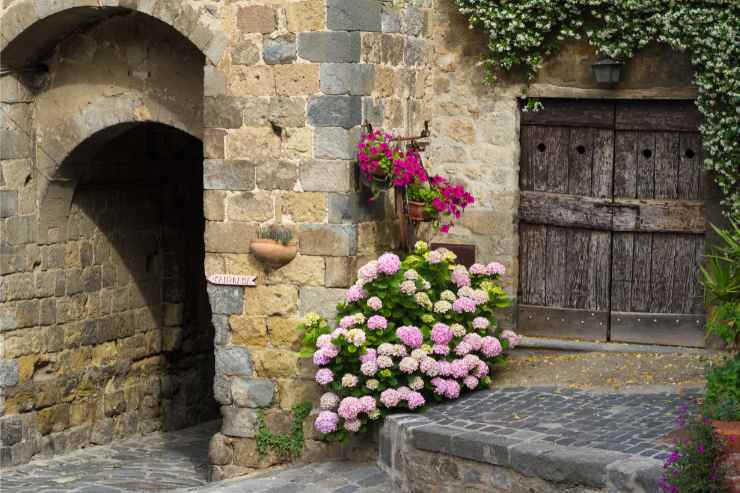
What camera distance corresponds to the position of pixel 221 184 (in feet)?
27.5

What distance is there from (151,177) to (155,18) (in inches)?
99.0

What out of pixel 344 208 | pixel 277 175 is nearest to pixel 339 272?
pixel 344 208

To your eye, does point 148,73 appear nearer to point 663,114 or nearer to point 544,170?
point 544,170

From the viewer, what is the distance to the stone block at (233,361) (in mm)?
8375

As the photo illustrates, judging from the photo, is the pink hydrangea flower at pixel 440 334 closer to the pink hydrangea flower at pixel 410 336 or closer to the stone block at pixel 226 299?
the pink hydrangea flower at pixel 410 336

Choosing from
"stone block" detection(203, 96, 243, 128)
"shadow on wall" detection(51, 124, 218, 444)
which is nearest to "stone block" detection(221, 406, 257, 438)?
"stone block" detection(203, 96, 243, 128)

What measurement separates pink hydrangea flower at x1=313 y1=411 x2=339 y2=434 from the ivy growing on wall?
2811 millimetres

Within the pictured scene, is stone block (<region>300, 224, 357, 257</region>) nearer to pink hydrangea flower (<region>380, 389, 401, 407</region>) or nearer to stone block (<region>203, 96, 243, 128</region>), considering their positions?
stone block (<region>203, 96, 243, 128</region>)

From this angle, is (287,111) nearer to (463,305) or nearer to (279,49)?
(279,49)

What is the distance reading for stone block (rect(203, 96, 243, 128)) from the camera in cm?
826

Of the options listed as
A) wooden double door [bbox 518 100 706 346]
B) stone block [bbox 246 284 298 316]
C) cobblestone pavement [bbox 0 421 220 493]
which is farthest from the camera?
cobblestone pavement [bbox 0 421 220 493]

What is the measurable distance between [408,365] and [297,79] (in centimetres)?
198

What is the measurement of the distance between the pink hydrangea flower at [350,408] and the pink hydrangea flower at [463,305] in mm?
915

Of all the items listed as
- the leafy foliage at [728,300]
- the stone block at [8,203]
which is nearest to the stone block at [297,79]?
the stone block at [8,203]
